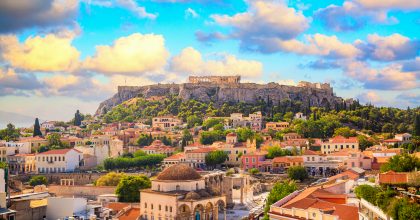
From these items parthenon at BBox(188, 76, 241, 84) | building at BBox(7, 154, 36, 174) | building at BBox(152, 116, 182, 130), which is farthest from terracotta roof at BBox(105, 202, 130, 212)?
parthenon at BBox(188, 76, 241, 84)

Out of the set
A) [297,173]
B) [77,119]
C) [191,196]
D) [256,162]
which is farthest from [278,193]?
[77,119]

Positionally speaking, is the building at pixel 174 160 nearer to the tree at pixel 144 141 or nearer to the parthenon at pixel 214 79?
the tree at pixel 144 141

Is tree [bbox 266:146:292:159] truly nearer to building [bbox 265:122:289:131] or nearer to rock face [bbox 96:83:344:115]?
building [bbox 265:122:289:131]

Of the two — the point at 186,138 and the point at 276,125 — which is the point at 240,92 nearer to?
the point at 276,125

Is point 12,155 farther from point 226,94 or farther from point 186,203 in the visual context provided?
point 226,94

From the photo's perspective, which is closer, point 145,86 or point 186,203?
point 186,203

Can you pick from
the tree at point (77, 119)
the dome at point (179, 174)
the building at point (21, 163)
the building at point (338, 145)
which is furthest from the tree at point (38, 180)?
the tree at point (77, 119)

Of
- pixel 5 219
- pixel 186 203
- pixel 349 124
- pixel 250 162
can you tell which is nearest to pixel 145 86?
pixel 349 124
